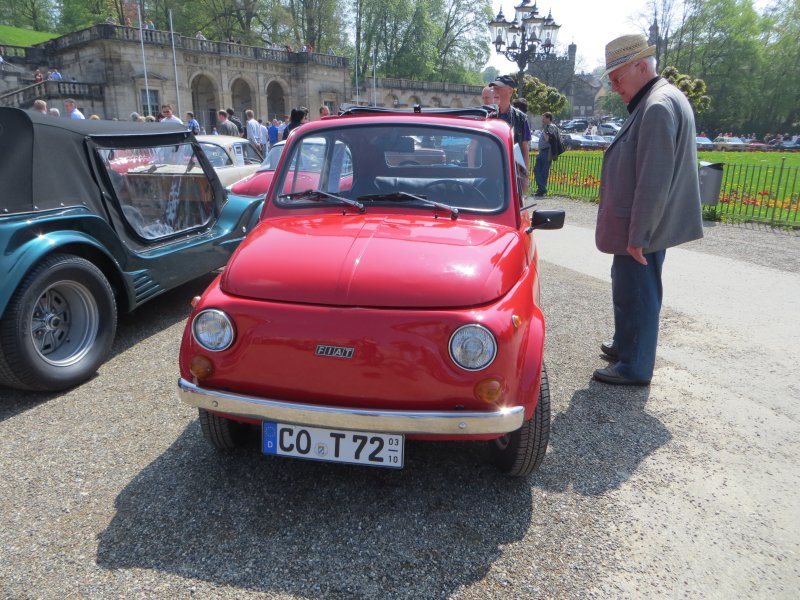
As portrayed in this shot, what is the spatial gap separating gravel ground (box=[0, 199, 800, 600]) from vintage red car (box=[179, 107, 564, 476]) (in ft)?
1.12

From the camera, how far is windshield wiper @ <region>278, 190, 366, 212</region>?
3.43 metres

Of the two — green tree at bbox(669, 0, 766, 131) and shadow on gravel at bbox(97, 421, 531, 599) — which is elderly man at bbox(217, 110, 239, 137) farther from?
green tree at bbox(669, 0, 766, 131)

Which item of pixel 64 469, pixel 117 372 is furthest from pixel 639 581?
pixel 117 372

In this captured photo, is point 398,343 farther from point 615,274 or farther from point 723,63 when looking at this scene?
point 723,63

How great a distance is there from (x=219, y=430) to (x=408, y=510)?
42.9 inches

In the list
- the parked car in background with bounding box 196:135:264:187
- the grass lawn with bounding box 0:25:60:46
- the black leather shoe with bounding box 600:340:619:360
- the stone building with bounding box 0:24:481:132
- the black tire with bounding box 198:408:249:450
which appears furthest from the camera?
the grass lawn with bounding box 0:25:60:46

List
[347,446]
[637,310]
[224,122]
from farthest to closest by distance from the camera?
[224,122] → [637,310] → [347,446]

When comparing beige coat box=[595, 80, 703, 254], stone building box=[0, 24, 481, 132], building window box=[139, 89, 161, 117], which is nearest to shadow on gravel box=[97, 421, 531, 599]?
beige coat box=[595, 80, 703, 254]

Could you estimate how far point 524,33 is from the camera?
1756cm

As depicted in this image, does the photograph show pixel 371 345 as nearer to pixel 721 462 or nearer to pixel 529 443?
pixel 529 443

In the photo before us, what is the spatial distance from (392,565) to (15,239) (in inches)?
124

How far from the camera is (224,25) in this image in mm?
57062

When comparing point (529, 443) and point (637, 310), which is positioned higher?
point (637, 310)

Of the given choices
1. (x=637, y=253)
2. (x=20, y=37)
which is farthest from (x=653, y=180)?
(x=20, y=37)
